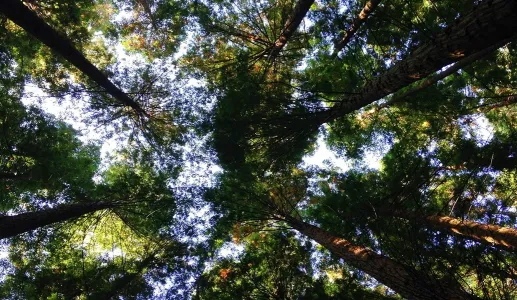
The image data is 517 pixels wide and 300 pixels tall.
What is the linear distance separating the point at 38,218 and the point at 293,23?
7685 mm

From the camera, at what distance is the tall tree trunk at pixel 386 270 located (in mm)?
4266

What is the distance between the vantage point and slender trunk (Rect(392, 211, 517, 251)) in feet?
20.1

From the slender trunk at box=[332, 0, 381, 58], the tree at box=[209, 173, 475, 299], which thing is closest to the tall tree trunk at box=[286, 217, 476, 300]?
the tree at box=[209, 173, 475, 299]

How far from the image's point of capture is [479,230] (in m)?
6.80

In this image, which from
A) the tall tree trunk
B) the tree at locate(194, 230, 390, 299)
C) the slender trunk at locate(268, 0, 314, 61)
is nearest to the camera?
the tall tree trunk

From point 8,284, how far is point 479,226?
1168cm

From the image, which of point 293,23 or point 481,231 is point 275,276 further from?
point 293,23

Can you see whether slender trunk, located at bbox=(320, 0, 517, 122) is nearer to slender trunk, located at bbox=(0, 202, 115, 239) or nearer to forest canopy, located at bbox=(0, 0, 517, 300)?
forest canopy, located at bbox=(0, 0, 517, 300)

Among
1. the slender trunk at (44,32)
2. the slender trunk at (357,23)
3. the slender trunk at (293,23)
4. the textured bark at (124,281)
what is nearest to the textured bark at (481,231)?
the slender trunk at (357,23)

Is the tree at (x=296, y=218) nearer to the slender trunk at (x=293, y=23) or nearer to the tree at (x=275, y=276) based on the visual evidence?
the tree at (x=275, y=276)

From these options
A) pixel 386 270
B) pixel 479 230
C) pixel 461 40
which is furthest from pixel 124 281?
pixel 461 40

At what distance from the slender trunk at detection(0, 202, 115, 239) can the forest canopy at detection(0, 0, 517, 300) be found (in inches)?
1.6

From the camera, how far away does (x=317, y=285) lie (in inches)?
317

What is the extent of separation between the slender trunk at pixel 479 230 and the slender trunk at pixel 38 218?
7698mm
